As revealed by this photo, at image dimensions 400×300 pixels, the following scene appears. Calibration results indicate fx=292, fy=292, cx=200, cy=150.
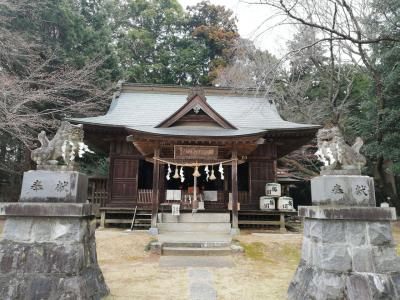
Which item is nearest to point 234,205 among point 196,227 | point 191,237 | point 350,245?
point 196,227

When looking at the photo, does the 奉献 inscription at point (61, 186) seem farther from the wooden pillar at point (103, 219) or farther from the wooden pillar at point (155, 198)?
the wooden pillar at point (103, 219)

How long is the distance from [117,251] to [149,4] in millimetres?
33207

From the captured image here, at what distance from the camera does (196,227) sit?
11.2 m

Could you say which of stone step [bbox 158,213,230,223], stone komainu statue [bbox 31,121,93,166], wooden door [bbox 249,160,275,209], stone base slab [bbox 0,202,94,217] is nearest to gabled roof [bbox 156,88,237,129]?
wooden door [bbox 249,160,275,209]

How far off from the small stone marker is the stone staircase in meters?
4.21

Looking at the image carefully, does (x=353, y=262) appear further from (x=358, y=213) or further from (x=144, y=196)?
(x=144, y=196)

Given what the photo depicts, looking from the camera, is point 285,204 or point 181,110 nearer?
point 181,110

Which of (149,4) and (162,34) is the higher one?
(149,4)

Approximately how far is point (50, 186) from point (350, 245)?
4478mm

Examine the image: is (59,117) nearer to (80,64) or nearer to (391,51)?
(80,64)

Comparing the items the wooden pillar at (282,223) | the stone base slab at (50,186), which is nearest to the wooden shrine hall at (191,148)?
the wooden pillar at (282,223)

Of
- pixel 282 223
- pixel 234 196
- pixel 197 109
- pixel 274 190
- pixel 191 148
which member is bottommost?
pixel 282 223

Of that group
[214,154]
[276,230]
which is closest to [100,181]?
[214,154]

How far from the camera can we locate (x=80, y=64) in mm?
18844
